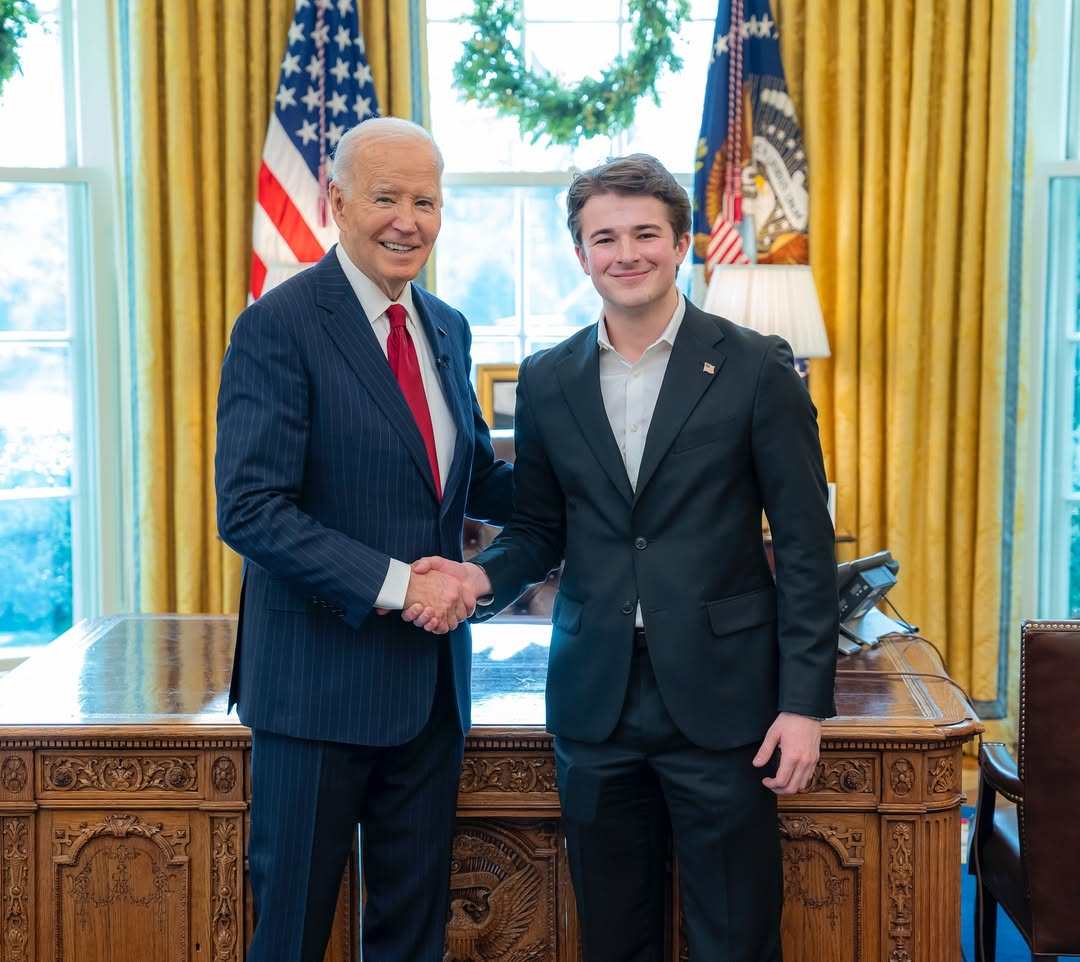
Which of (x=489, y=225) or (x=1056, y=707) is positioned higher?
(x=489, y=225)

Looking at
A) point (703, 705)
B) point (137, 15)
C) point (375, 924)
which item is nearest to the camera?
point (703, 705)

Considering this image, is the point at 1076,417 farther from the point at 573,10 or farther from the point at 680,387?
the point at 680,387

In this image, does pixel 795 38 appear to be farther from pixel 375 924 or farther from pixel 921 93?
pixel 375 924

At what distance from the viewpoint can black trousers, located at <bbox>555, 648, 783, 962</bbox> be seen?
6.01ft

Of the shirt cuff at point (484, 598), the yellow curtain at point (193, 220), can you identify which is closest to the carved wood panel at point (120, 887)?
the shirt cuff at point (484, 598)

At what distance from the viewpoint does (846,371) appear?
452 cm

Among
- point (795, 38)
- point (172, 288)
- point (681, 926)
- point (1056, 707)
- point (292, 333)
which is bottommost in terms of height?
point (681, 926)

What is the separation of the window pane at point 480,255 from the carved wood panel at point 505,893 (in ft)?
9.43

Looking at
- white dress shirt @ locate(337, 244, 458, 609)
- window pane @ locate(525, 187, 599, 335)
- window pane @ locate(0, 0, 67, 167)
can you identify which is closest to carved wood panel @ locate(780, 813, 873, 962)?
white dress shirt @ locate(337, 244, 458, 609)

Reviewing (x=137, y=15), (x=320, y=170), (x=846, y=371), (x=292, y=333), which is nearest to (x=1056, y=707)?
(x=292, y=333)

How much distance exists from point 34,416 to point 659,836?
357cm

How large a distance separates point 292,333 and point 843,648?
1.41 metres

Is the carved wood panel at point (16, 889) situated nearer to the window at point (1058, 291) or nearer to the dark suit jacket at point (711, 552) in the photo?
the dark suit jacket at point (711, 552)

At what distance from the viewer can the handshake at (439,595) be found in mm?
1866
